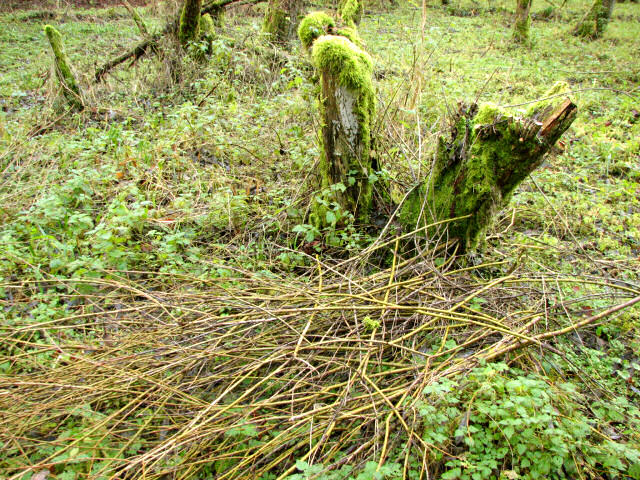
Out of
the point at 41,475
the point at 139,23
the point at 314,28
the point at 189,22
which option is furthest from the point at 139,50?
the point at 41,475

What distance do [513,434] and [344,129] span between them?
242 centimetres

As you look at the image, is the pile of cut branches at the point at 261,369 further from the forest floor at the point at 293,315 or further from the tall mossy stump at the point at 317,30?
the tall mossy stump at the point at 317,30

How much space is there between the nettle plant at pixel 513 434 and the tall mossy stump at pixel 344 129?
172 cm

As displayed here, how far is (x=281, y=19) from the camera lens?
7.99 m

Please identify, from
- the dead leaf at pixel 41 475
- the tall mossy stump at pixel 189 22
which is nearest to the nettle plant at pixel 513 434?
the dead leaf at pixel 41 475

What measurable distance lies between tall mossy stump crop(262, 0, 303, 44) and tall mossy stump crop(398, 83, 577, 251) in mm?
6255

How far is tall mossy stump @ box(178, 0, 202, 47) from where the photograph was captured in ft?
22.5

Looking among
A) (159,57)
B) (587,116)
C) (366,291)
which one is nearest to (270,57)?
(159,57)

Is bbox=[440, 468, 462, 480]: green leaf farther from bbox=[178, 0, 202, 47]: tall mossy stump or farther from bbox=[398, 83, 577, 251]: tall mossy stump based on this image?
bbox=[178, 0, 202, 47]: tall mossy stump

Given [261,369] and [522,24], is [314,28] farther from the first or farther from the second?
[522,24]

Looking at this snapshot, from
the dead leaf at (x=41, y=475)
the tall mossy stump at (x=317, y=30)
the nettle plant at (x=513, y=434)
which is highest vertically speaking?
the tall mossy stump at (x=317, y=30)

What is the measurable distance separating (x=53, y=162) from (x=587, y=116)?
24.7 ft

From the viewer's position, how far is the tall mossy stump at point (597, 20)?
1052 centimetres

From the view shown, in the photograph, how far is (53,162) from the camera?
4.58m
